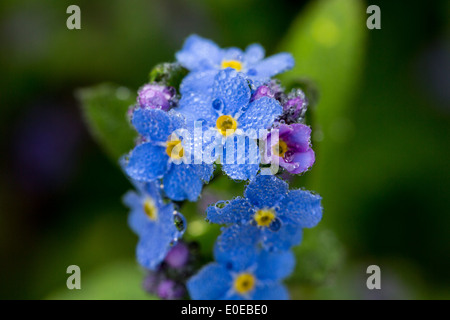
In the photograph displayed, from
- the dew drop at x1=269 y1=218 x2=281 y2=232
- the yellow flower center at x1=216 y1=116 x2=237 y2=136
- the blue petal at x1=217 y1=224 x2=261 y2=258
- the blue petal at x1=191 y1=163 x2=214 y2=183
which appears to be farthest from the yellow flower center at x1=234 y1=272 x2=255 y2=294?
the yellow flower center at x1=216 y1=116 x2=237 y2=136

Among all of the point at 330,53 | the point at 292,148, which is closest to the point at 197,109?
the point at 292,148

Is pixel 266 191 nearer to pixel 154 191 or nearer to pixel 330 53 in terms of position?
pixel 154 191

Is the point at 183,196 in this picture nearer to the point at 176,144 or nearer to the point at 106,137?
the point at 176,144

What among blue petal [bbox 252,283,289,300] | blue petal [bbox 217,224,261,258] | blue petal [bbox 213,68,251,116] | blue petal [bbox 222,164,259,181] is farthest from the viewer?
blue petal [bbox 252,283,289,300]

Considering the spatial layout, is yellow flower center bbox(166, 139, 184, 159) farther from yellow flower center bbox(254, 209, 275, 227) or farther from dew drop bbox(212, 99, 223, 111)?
yellow flower center bbox(254, 209, 275, 227)

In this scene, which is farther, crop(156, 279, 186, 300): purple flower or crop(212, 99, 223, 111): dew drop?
crop(156, 279, 186, 300): purple flower

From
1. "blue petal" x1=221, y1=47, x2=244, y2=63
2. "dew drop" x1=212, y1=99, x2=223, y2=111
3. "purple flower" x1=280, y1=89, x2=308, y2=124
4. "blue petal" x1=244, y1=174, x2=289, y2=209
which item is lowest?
"blue petal" x1=244, y1=174, x2=289, y2=209

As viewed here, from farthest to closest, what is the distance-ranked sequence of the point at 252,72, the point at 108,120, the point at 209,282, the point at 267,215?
1. the point at 108,120
2. the point at 209,282
3. the point at 252,72
4. the point at 267,215

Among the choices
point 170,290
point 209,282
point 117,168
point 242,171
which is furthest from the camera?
point 117,168
